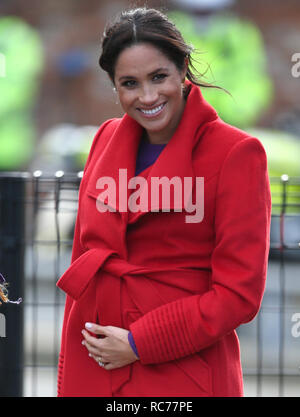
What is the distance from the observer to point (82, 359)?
84.7 inches

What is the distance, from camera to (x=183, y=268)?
2.02 meters

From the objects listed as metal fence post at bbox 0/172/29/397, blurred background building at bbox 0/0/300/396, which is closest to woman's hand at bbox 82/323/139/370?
metal fence post at bbox 0/172/29/397

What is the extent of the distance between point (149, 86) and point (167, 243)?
1.37ft

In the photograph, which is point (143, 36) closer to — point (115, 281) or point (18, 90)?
point (115, 281)

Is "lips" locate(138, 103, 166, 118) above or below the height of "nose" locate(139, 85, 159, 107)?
below

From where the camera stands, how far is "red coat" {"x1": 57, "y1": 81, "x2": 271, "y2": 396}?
1940 mm

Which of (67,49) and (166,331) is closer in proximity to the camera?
(166,331)

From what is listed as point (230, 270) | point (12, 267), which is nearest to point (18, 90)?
point (12, 267)

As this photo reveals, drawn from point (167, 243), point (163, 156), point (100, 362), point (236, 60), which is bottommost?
point (100, 362)

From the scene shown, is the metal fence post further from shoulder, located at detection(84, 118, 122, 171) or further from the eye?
the eye
